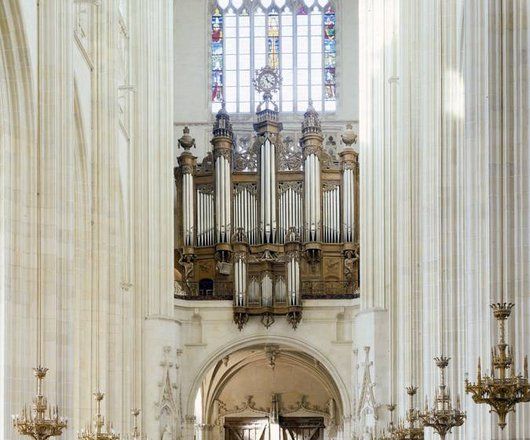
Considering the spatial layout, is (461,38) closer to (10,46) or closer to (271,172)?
(10,46)

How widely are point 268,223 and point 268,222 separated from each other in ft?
0.10

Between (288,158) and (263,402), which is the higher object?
(288,158)

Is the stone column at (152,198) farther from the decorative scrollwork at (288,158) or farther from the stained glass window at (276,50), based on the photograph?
the stained glass window at (276,50)

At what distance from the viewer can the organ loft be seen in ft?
136

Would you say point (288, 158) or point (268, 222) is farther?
point (288, 158)

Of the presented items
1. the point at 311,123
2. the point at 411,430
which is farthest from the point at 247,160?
the point at 411,430

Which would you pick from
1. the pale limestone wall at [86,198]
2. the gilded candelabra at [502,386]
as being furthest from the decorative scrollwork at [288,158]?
the gilded candelabra at [502,386]

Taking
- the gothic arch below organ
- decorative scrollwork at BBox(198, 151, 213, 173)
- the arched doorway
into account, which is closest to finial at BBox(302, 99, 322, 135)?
decorative scrollwork at BBox(198, 151, 213, 173)

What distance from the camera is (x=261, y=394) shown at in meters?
48.8

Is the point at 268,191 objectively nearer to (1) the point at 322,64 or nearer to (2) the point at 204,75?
(2) the point at 204,75

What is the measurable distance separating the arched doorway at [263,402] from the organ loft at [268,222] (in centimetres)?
640

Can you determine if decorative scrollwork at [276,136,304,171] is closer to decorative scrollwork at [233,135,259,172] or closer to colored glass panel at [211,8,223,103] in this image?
decorative scrollwork at [233,135,259,172]

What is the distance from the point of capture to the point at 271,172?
42.7 meters

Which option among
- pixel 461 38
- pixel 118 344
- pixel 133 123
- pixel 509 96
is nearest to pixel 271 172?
pixel 133 123
